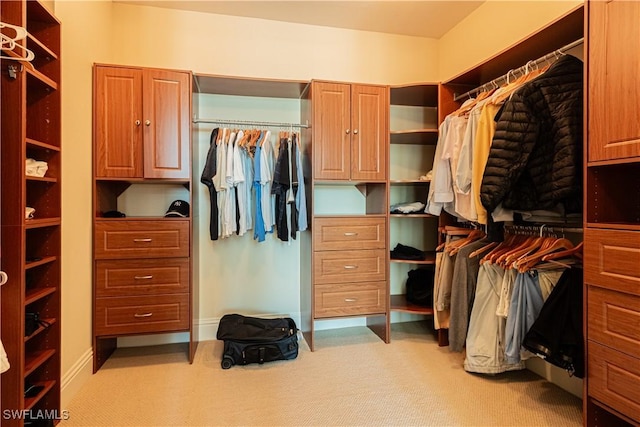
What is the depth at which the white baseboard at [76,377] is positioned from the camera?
5.98 ft

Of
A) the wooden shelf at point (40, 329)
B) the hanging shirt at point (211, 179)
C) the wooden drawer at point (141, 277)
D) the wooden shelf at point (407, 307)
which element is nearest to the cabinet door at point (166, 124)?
the hanging shirt at point (211, 179)

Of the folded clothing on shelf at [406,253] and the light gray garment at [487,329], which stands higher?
the folded clothing on shelf at [406,253]

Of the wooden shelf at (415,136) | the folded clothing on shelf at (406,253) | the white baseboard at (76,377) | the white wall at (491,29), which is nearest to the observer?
the white baseboard at (76,377)

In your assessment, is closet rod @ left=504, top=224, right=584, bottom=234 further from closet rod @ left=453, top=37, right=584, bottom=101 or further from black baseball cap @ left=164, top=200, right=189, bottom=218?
black baseball cap @ left=164, top=200, right=189, bottom=218

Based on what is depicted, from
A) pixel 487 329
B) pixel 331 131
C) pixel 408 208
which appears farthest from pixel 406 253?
pixel 331 131

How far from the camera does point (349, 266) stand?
260 cm

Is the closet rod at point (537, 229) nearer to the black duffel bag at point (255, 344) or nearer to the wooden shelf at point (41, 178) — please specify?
the black duffel bag at point (255, 344)

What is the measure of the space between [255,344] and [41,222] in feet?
4.64

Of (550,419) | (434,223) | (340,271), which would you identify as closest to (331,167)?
Result: (340,271)

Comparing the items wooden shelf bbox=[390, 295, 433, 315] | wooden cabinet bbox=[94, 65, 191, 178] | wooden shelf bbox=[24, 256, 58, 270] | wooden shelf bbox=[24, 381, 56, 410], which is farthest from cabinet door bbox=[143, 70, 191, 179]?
wooden shelf bbox=[390, 295, 433, 315]

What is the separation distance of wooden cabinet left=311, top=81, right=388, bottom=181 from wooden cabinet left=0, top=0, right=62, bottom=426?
1556mm

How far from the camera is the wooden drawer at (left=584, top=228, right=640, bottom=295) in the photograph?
4.36 feet

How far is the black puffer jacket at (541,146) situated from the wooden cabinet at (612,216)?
4.0 inches

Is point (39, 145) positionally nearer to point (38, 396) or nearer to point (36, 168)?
point (36, 168)
